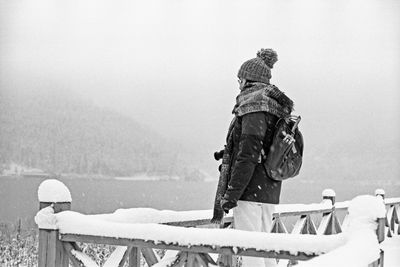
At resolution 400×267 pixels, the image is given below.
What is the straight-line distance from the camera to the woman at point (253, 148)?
269cm

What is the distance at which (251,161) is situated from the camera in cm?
268

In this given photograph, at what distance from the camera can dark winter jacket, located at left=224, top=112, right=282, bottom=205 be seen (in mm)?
2684

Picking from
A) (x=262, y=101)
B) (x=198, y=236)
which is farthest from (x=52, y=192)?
(x=262, y=101)

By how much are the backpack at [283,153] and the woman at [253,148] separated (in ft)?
0.09

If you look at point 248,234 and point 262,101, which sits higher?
point 262,101

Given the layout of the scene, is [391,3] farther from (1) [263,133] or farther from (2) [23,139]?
(2) [23,139]

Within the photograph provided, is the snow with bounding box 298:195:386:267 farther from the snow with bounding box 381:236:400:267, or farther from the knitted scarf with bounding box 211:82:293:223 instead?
the snow with bounding box 381:236:400:267

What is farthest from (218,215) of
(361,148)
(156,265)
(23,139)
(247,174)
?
(23,139)

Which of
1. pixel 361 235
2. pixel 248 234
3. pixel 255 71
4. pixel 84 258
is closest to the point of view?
pixel 361 235

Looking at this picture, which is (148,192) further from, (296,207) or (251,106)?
(251,106)

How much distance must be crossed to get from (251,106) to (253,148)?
0.60ft

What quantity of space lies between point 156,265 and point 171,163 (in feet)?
244

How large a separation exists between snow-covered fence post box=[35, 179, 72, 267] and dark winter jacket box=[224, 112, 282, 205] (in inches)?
27.5

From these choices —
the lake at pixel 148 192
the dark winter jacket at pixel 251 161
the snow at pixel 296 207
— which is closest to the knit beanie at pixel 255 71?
the dark winter jacket at pixel 251 161
